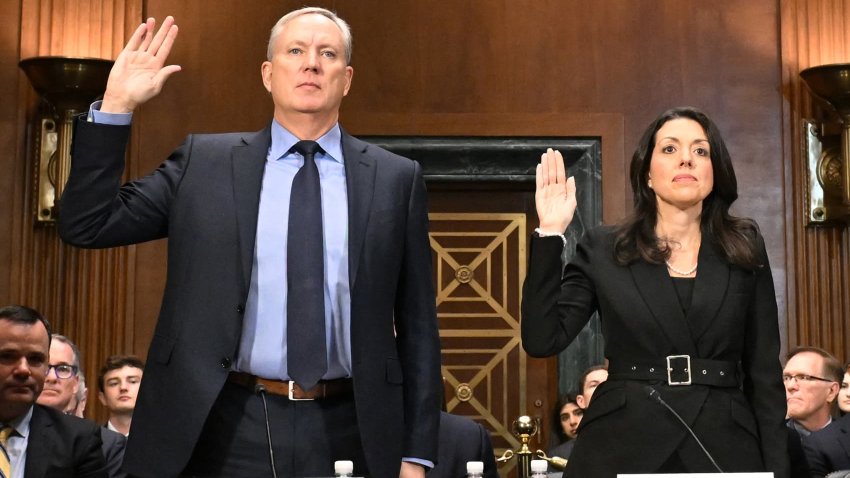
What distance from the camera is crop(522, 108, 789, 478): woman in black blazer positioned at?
2947 millimetres

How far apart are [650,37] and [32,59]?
2.88m

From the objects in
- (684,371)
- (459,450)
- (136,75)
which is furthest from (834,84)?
(136,75)

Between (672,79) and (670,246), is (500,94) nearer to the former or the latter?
(672,79)

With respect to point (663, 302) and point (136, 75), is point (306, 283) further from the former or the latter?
point (663, 302)

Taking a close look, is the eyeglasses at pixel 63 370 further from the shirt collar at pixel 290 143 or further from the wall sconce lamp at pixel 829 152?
the wall sconce lamp at pixel 829 152

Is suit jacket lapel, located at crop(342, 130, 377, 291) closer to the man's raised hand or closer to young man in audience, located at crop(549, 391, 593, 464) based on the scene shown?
the man's raised hand

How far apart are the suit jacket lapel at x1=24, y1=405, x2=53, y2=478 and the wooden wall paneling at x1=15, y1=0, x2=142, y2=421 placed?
2.26 metres

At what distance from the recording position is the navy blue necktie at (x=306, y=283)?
2.75 meters

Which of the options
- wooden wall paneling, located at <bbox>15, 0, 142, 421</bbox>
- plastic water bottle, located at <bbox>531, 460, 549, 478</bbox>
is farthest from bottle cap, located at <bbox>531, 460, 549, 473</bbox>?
wooden wall paneling, located at <bbox>15, 0, 142, 421</bbox>

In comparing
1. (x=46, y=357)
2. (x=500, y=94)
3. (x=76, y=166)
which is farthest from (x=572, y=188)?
(x=500, y=94)

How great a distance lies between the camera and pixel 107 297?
6324 mm

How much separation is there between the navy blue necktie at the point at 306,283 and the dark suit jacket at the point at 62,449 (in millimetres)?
1433

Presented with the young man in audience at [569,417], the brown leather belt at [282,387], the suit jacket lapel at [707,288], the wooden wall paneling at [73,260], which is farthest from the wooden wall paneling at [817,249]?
the brown leather belt at [282,387]

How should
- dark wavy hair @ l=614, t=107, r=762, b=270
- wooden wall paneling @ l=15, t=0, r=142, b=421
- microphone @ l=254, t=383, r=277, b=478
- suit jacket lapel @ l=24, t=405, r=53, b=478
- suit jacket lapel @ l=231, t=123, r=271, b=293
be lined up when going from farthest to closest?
wooden wall paneling @ l=15, t=0, r=142, b=421, suit jacket lapel @ l=24, t=405, r=53, b=478, dark wavy hair @ l=614, t=107, r=762, b=270, suit jacket lapel @ l=231, t=123, r=271, b=293, microphone @ l=254, t=383, r=277, b=478
